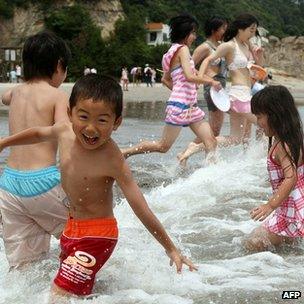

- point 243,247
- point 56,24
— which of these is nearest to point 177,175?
point 243,247

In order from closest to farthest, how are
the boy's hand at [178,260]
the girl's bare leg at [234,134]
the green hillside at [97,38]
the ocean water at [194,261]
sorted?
the boy's hand at [178,260]
the ocean water at [194,261]
the girl's bare leg at [234,134]
the green hillside at [97,38]

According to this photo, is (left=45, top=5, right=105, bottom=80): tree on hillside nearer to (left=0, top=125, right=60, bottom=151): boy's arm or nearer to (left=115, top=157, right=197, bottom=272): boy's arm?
(left=0, top=125, right=60, bottom=151): boy's arm

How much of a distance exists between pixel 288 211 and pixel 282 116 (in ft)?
1.91

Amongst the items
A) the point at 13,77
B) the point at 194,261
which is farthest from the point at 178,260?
the point at 13,77

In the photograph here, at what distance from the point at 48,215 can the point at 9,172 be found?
32 cm

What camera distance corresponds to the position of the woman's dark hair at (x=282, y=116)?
3.93 meters

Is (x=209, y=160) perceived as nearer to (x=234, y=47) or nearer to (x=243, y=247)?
(x=234, y=47)

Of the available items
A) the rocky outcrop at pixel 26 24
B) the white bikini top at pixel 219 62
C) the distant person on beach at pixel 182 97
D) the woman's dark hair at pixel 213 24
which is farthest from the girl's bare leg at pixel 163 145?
the rocky outcrop at pixel 26 24

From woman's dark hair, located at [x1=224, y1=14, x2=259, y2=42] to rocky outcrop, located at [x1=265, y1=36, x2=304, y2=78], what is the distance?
67477mm

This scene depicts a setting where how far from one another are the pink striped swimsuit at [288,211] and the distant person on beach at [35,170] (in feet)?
4.48

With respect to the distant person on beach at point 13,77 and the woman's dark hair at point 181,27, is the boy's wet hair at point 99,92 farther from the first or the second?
the distant person on beach at point 13,77

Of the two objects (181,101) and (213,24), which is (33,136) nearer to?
(181,101)

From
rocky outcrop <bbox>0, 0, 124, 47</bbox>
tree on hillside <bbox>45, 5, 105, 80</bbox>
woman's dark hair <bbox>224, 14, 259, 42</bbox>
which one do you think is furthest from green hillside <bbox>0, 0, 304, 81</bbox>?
woman's dark hair <bbox>224, 14, 259, 42</bbox>

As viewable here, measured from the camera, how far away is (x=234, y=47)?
287 inches
